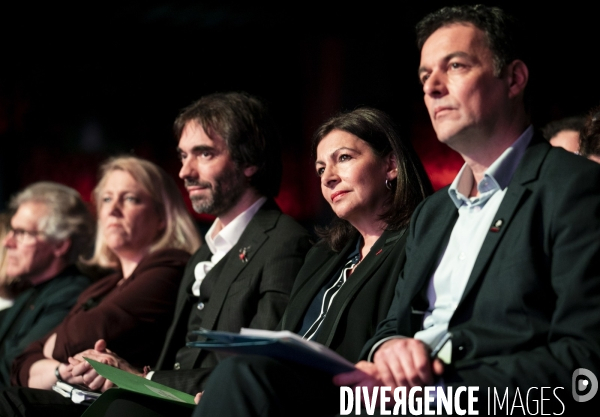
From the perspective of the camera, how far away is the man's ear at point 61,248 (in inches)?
174

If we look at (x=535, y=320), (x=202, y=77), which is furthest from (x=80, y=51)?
(x=535, y=320)

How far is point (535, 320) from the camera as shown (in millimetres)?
1661

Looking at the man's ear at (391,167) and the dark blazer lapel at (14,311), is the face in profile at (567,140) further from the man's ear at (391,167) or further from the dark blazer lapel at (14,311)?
the dark blazer lapel at (14,311)

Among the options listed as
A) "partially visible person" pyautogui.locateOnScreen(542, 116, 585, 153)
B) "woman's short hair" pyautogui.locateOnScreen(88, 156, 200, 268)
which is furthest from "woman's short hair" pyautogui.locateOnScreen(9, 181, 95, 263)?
"partially visible person" pyautogui.locateOnScreen(542, 116, 585, 153)

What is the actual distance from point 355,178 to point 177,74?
12.4ft

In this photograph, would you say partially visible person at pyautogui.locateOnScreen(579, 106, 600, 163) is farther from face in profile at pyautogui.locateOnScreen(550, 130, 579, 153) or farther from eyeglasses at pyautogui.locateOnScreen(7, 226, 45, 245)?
eyeglasses at pyautogui.locateOnScreen(7, 226, 45, 245)

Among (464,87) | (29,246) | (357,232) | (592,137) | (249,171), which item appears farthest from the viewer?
(29,246)

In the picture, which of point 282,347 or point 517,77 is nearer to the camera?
point 282,347

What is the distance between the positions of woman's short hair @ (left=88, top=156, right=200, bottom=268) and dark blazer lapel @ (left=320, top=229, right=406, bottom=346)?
151 cm

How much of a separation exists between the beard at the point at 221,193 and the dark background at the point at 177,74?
1.10 meters

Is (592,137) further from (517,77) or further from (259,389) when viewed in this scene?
(259,389)

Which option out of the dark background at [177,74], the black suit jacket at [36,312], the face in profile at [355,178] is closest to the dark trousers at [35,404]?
the black suit jacket at [36,312]

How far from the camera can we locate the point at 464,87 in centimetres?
192

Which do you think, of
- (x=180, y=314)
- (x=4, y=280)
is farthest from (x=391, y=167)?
(x=4, y=280)
